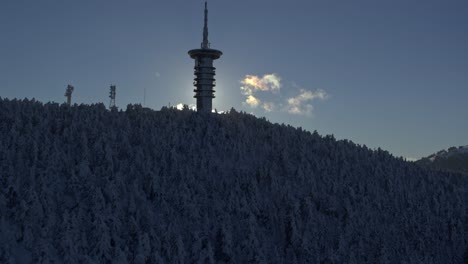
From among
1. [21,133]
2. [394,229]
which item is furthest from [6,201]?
[394,229]

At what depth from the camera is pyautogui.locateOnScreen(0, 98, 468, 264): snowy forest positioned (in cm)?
2397

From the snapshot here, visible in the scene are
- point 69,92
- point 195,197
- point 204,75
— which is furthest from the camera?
point 69,92

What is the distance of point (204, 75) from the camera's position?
5878 cm

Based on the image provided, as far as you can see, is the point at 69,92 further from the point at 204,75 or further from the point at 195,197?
the point at 195,197

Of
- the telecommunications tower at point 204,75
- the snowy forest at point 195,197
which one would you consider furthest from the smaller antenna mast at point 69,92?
the snowy forest at point 195,197

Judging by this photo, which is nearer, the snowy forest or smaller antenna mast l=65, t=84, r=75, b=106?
the snowy forest

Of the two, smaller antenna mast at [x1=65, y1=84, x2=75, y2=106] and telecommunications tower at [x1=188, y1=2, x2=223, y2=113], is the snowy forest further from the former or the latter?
smaller antenna mast at [x1=65, y1=84, x2=75, y2=106]

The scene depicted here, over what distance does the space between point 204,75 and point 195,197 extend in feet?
102

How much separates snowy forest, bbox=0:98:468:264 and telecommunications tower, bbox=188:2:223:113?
Answer: 12092 millimetres

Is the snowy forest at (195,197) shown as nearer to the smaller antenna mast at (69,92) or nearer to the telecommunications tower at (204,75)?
the telecommunications tower at (204,75)

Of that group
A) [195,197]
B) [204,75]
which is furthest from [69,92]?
[195,197]

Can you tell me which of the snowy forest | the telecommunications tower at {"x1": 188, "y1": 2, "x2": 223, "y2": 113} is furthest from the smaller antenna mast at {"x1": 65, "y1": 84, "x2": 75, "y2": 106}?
the snowy forest

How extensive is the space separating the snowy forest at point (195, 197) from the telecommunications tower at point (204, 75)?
39.7 ft

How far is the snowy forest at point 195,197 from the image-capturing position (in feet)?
78.6
